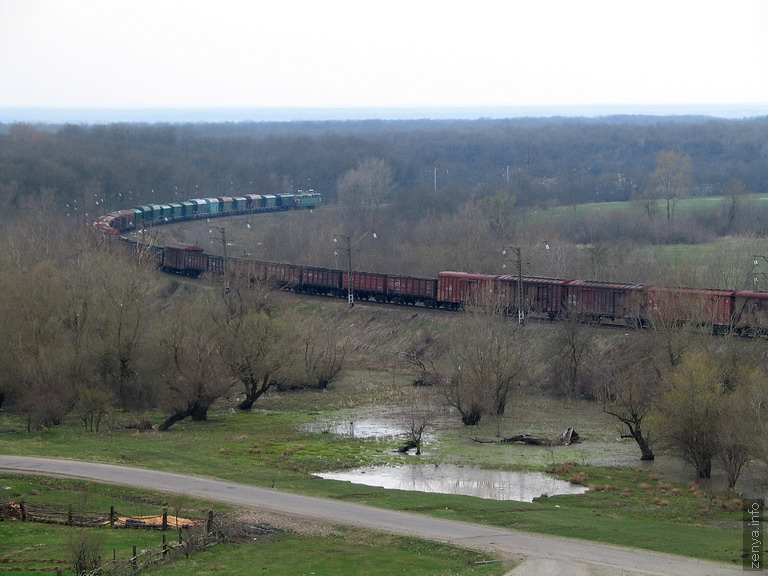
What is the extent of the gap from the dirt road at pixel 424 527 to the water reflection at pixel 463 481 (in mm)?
6042

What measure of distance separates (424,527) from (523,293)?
40288 millimetres

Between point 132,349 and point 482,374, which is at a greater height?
point 132,349

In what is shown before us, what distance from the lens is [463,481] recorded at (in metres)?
41.3

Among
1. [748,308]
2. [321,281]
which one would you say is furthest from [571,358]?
[321,281]

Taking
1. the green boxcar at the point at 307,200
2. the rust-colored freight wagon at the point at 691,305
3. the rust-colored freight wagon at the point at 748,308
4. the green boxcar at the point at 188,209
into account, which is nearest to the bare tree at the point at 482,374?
the rust-colored freight wagon at the point at 691,305

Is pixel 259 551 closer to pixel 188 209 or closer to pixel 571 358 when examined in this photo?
pixel 571 358

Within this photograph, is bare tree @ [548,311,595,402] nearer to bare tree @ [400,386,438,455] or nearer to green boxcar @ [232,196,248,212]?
bare tree @ [400,386,438,455]

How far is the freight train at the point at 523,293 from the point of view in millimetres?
59219

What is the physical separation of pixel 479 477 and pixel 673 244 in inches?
2888

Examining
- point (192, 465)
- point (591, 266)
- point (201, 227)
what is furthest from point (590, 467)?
point (201, 227)

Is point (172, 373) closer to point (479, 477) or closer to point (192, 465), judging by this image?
point (192, 465)

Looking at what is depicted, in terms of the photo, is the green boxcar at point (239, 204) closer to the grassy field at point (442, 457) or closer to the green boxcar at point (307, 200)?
the green boxcar at point (307, 200)

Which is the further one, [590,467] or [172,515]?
[590,467]

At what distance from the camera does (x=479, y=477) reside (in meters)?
42.2
